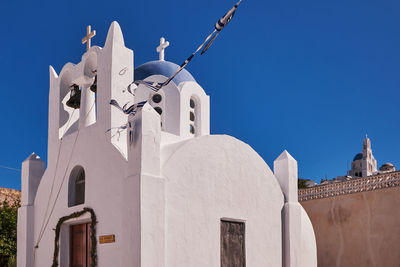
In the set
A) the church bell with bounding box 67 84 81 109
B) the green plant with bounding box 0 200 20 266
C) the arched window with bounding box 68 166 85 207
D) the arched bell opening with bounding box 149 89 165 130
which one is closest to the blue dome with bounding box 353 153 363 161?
the green plant with bounding box 0 200 20 266

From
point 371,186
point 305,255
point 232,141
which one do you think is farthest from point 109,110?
point 371,186

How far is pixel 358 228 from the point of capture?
16.7 m

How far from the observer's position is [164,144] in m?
10.5

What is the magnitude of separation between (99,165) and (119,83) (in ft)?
5.90

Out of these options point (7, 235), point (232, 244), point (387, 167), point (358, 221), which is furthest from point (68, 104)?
point (387, 167)

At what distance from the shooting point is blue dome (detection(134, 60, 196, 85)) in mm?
13352

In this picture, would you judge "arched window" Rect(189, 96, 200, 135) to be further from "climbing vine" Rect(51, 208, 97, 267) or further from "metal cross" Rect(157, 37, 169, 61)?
"climbing vine" Rect(51, 208, 97, 267)

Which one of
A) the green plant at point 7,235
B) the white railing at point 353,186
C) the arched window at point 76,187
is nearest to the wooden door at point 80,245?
the arched window at point 76,187

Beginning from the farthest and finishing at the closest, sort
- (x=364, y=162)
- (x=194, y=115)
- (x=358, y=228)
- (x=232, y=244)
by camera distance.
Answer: (x=364, y=162) → (x=358, y=228) → (x=194, y=115) → (x=232, y=244)

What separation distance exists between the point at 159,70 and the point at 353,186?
26.8ft

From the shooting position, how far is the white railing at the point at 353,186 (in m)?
16.1

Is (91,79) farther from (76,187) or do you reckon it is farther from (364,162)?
(364,162)

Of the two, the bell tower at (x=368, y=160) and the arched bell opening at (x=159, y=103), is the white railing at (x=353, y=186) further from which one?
the bell tower at (x=368, y=160)

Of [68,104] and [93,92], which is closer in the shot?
[93,92]
